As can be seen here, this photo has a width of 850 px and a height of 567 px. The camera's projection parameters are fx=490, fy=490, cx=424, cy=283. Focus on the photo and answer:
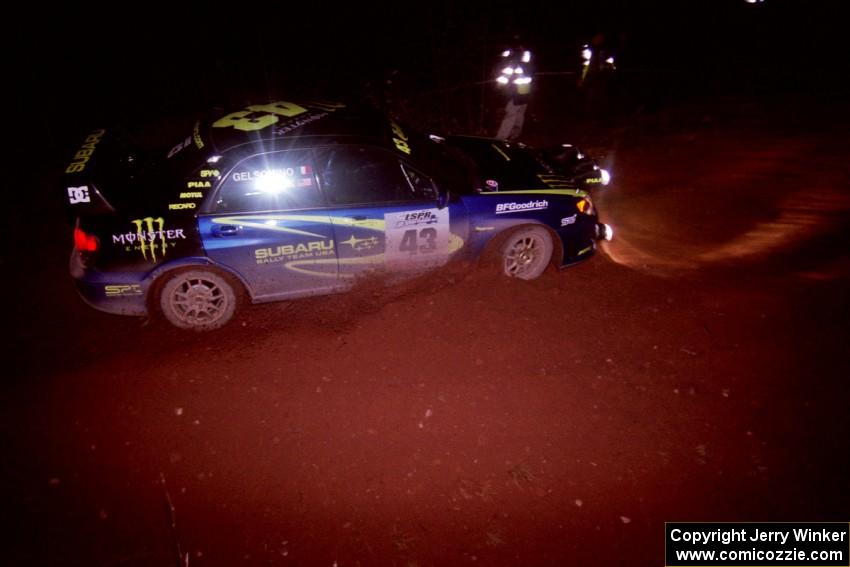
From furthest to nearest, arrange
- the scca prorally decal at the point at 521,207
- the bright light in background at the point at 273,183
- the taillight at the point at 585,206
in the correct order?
the taillight at the point at 585,206
the scca prorally decal at the point at 521,207
the bright light in background at the point at 273,183

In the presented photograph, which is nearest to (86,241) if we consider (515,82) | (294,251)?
A: (294,251)

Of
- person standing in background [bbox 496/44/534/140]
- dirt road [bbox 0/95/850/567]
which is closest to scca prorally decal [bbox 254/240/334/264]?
dirt road [bbox 0/95/850/567]

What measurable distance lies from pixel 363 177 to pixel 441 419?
6.48 ft

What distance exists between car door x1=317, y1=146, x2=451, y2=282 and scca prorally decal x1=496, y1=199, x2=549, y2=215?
0.49 m

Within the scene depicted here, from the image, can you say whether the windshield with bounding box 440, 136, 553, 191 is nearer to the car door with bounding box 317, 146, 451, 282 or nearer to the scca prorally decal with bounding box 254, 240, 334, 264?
the car door with bounding box 317, 146, 451, 282

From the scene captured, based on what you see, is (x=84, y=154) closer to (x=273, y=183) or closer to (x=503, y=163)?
(x=273, y=183)

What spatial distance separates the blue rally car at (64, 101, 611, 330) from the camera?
3.65 m

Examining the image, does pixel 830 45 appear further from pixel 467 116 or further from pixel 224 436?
pixel 224 436

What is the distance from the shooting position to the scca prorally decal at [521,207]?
4.23 metres

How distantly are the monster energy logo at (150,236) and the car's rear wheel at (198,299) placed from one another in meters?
0.26

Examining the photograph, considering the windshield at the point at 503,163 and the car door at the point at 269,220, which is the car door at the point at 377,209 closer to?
the car door at the point at 269,220

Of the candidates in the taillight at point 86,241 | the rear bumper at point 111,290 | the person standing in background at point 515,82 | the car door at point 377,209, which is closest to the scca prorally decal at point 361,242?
the car door at point 377,209

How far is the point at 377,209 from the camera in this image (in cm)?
393

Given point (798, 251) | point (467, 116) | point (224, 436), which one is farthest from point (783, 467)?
point (467, 116)
